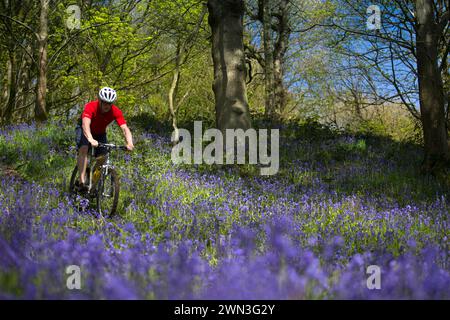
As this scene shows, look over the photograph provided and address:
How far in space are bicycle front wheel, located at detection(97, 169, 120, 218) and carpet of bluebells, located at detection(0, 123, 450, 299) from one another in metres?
0.23

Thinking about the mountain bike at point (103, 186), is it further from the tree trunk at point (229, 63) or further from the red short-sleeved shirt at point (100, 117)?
the tree trunk at point (229, 63)

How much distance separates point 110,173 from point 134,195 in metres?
0.52

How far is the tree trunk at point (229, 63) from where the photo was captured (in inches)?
363

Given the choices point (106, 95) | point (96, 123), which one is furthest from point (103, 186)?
point (106, 95)

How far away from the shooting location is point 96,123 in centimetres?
632

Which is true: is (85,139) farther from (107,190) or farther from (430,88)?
(430,88)

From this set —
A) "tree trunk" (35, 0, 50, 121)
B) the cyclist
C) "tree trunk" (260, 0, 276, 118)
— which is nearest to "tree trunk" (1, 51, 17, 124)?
"tree trunk" (35, 0, 50, 121)

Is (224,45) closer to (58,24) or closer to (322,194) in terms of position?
(322,194)

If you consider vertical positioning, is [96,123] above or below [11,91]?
below

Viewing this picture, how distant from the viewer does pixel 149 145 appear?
9789mm

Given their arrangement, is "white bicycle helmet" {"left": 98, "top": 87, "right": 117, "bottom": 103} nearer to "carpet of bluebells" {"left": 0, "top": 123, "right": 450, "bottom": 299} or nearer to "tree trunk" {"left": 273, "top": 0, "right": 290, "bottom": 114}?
"carpet of bluebells" {"left": 0, "top": 123, "right": 450, "bottom": 299}

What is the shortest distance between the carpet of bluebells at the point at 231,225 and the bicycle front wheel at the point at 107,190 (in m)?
0.23

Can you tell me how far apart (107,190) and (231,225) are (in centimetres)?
192

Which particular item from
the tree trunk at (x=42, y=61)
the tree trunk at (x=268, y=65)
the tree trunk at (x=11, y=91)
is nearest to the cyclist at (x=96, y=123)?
the tree trunk at (x=42, y=61)
